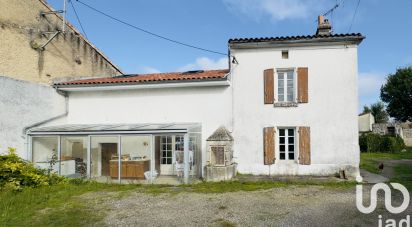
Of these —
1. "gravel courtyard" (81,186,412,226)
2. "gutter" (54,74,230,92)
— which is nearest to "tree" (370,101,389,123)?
"gutter" (54,74,230,92)

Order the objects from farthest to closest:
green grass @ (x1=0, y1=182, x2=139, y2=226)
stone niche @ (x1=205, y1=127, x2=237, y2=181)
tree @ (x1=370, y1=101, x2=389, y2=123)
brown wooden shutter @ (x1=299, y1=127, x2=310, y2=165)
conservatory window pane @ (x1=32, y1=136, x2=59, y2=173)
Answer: tree @ (x1=370, y1=101, x2=389, y2=123), conservatory window pane @ (x1=32, y1=136, x2=59, y2=173), brown wooden shutter @ (x1=299, y1=127, x2=310, y2=165), stone niche @ (x1=205, y1=127, x2=237, y2=181), green grass @ (x1=0, y1=182, x2=139, y2=226)

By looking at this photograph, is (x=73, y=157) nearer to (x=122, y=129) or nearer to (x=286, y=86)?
(x=122, y=129)

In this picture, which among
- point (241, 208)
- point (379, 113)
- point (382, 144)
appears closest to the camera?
point (241, 208)

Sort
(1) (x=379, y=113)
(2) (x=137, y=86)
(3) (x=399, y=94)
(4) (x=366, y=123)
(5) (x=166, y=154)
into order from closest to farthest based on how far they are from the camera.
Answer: (2) (x=137, y=86)
(5) (x=166, y=154)
(4) (x=366, y=123)
(3) (x=399, y=94)
(1) (x=379, y=113)

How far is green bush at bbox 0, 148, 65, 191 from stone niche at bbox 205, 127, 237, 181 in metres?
5.31

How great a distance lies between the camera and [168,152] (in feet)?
44.9

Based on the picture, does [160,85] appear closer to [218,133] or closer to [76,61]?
[218,133]

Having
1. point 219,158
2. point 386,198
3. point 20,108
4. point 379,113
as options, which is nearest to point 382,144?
point 386,198

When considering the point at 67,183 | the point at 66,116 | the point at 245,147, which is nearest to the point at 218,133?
the point at 245,147

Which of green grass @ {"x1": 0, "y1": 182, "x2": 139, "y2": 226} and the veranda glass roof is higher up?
the veranda glass roof

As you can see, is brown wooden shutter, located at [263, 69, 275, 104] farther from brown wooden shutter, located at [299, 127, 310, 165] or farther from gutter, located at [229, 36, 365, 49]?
brown wooden shutter, located at [299, 127, 310, 165]

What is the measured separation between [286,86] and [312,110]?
53.8 inches

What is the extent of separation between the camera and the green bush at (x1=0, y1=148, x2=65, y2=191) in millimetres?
10039

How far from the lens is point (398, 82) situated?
40.1 metres
